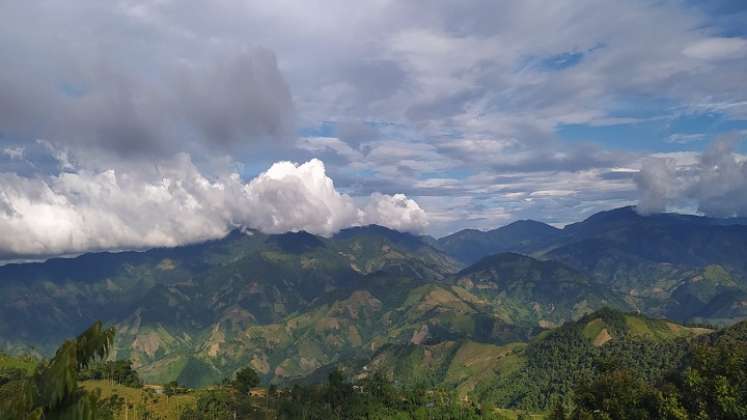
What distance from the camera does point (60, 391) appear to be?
65.0 ft

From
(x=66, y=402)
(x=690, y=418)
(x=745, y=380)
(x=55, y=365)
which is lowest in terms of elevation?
(x=690, y=418)

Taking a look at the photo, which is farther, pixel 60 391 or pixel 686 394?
pixel 686 394

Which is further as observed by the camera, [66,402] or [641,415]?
[641,415]

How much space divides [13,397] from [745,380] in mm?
134609

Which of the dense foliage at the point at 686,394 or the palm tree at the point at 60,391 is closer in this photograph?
the palm tree at the point at 60,391

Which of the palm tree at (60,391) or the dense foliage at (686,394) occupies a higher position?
the palm tree at (60,391)

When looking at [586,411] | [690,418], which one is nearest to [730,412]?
[690,418]

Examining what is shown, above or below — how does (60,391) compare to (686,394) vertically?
above

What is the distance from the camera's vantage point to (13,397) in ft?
63.1

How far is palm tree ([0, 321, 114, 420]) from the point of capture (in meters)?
19.0

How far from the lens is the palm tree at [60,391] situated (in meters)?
19.0

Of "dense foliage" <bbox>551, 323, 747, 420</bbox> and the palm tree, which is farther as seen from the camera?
"dense foliage" <bbox>551, 323, 747, 420</bbox>

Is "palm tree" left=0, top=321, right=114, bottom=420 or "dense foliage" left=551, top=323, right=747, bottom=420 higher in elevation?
"palm tree" left=0, top=321, right=114, bottom=420

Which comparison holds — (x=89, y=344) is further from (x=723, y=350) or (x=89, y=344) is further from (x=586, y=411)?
(x=723, y=350)
